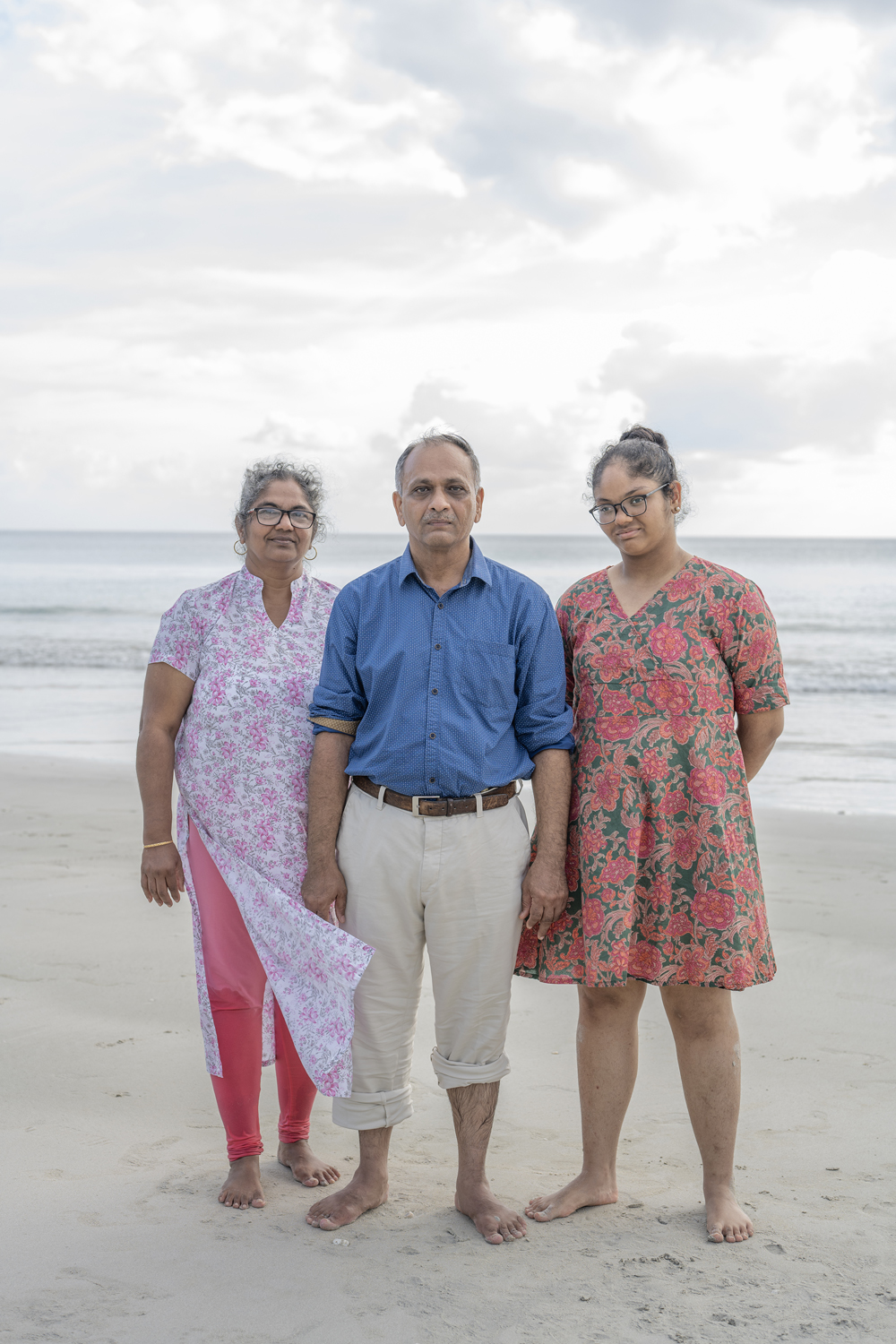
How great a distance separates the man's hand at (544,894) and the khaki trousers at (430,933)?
0.16 ft

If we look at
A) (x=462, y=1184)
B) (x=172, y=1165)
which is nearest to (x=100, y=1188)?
(x=172, y=1165)

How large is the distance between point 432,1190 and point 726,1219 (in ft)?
2.70

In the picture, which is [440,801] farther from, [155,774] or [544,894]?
[155,774]

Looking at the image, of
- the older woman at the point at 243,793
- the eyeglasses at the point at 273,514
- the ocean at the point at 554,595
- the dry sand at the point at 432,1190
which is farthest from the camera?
the ocean at the point at 554,595

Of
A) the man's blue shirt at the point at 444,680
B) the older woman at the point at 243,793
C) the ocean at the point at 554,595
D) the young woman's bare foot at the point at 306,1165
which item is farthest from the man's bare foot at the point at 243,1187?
the ocean at the point at 554,595

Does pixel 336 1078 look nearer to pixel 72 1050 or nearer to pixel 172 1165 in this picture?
pixel 172 1165

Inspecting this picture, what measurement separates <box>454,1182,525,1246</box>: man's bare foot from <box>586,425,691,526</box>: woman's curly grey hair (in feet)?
6.33

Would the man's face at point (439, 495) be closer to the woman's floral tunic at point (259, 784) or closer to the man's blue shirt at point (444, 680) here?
the man's blue shirt at point (444, 680)

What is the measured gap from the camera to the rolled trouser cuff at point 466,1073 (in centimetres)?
299

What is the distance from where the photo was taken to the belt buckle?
2875 mm

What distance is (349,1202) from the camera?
2.97 metres

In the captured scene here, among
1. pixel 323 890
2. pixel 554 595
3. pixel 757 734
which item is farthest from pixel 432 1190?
pixel 554 595

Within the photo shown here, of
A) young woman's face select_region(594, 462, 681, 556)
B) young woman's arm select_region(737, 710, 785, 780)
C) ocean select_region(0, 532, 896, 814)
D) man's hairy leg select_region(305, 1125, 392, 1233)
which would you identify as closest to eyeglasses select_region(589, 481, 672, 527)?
young woman's face select_region(594, 462, 681, 556)

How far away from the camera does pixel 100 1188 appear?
3061mm
